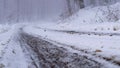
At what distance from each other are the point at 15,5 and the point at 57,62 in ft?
322

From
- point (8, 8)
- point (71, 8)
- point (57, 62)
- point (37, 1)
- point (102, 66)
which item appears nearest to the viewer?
point (102, 66)

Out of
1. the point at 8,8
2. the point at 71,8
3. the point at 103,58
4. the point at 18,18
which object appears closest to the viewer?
the point at 103,58

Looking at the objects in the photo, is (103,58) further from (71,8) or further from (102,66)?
(71,8)

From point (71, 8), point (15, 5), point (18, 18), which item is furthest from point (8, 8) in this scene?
point (71, 8)

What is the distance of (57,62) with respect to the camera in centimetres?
438

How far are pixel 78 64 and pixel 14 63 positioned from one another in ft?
5.70

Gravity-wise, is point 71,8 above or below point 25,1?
below

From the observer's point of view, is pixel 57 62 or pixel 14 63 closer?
pixel 57 62

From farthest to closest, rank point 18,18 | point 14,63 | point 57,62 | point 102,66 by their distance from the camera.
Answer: point 18,18 → point 14,63 → point 57,62 → point 102,66

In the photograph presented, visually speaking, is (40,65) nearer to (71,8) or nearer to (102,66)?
(102,66)

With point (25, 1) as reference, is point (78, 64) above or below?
below

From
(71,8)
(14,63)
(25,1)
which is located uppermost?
(25,1)

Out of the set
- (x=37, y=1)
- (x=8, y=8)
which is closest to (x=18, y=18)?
(x=8, y=8)

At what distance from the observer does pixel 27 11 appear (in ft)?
337
